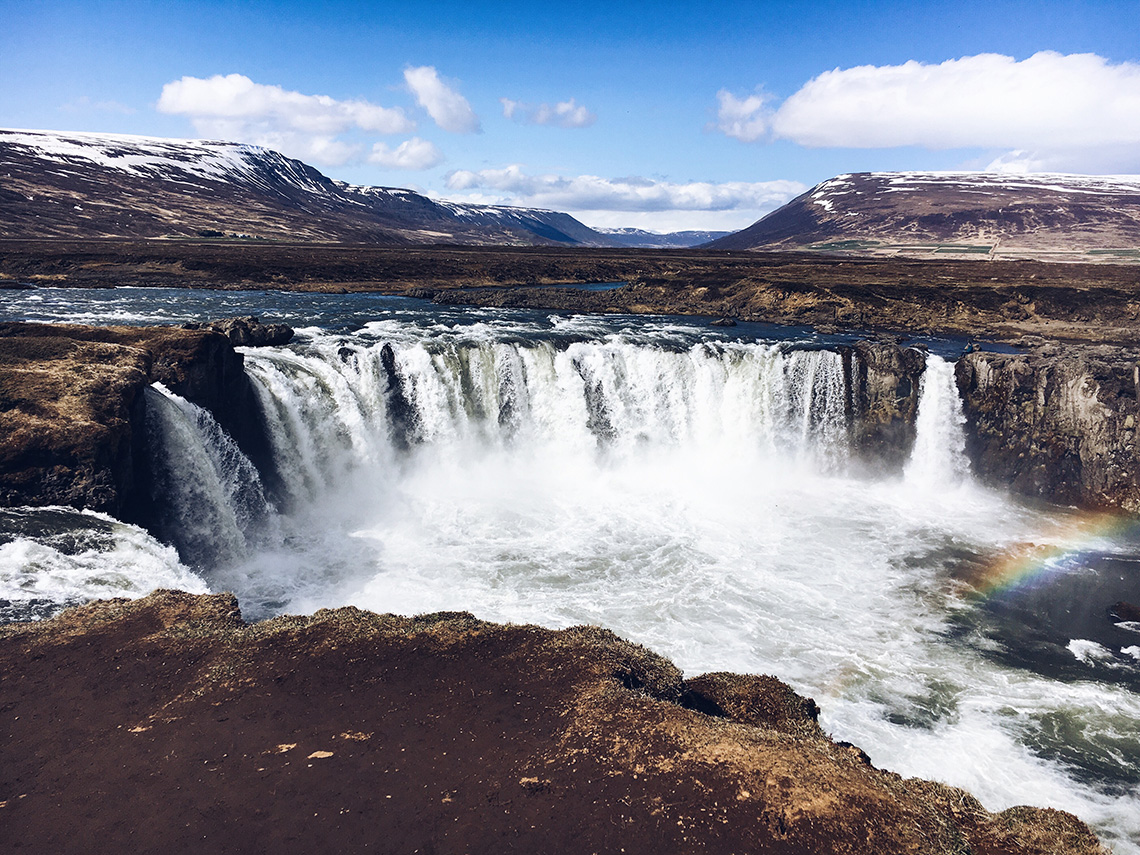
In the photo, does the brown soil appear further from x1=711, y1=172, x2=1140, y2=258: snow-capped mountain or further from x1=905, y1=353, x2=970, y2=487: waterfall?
x1=711, y1=172, x2=1140, y2=258: snow-capped mountain

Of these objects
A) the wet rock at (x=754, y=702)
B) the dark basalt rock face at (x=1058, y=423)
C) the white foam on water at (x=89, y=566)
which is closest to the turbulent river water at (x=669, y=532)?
the white foam on water at (x=89, y=566)

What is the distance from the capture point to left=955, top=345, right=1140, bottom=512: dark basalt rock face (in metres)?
Result: 29.5

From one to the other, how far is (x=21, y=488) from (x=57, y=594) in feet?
16.0

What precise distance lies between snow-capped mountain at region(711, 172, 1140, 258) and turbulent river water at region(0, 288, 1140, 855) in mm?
102254

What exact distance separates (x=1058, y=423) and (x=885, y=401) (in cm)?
784

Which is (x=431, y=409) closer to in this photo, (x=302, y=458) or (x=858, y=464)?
(x=302, y=458)

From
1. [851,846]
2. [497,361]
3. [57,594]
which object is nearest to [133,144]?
[497,361]

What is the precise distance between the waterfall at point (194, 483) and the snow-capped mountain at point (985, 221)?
125m

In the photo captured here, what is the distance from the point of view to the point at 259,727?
9.93 metres

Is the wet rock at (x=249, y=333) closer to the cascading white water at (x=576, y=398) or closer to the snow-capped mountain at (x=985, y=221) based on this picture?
the cascading white water at (x=576, y=398)

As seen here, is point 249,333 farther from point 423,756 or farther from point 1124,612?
point 1124,612

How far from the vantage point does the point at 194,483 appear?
66.6ft

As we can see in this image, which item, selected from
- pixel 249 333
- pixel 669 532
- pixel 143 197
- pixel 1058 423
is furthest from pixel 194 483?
pixel 143 197

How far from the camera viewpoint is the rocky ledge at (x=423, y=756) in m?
8.17
